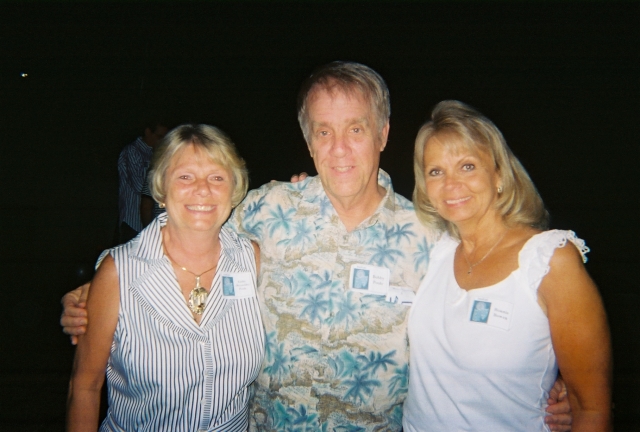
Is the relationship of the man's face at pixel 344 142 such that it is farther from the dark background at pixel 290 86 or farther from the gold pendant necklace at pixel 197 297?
the dark background at pixel 290 86

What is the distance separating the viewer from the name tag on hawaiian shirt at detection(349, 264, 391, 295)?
1879 mm

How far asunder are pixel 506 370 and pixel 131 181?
5059 mm

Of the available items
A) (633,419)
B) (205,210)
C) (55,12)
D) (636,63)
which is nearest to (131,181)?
(205,210)

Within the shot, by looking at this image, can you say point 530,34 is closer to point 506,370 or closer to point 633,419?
point 633,419

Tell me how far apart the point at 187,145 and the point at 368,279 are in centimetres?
114

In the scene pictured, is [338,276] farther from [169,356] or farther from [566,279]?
[566,279]

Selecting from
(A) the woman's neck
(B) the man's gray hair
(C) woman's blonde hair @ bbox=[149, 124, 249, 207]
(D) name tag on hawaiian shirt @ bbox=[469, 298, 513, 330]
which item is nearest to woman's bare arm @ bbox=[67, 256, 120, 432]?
(A) the woman's neck

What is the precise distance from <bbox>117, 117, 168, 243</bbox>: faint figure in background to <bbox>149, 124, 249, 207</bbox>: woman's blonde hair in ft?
11.6

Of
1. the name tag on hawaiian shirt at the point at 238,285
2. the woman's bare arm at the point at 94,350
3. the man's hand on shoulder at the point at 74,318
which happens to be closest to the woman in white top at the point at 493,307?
the name tag on hawaiian shirt at the point at 238,285

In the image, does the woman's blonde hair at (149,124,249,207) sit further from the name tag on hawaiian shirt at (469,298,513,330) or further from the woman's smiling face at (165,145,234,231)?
the name tag on hawaiian shirt at (469,298,513,330)

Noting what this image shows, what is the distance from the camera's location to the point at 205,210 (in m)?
1.84

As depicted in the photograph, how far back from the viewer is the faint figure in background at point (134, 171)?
512 centimetres

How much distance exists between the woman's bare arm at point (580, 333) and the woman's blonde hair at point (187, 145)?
1.55m

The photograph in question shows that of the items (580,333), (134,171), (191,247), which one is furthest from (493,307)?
(134,171)
